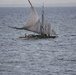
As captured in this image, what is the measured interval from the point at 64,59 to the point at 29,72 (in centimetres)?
1274

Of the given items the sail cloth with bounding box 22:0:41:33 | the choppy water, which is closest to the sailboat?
the sail cloth with bounding box 22:0:41:33

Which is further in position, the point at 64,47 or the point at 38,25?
the point at 38,25

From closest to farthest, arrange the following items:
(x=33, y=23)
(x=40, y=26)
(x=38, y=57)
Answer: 1. (x=38, y=57)
2. (x=40, y=26)
3. (x=33, y=23)

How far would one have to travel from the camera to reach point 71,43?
103 m

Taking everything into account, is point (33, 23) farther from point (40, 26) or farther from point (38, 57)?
point (38, 57)

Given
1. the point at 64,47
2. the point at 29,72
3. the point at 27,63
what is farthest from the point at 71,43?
the point at 29,72

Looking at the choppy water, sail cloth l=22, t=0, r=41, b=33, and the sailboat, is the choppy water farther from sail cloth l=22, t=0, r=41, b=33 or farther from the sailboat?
sail cloth l=22, t=0, r=41, b=33

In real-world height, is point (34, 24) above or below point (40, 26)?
above

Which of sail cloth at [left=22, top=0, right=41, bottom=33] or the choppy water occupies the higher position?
sail cloth at [left=22, top=0, right=41, bottom=33]

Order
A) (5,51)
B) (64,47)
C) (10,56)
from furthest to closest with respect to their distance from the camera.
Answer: (64,47), (5,51), (10,56)

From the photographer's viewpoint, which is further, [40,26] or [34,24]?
[34,24]

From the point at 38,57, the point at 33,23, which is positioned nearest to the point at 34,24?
the point at 33,23

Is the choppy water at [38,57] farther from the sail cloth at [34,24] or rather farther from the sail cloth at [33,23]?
the sail cloth at [33,23]

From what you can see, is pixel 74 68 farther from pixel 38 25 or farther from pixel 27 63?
pixel 38 25
